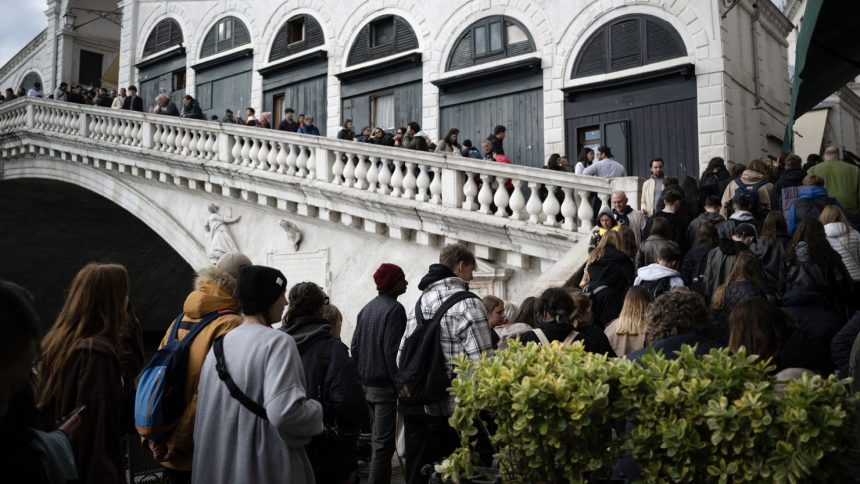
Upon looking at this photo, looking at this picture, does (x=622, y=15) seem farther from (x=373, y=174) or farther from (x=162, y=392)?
(x=162, y=392)

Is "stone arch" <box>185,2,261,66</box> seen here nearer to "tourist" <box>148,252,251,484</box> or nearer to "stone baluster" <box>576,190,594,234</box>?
"stone baluster" <box>576,190,594,234</box>

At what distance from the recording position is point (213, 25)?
21.4 m

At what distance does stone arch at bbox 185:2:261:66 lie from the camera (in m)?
20.3

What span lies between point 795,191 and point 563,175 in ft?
9.80

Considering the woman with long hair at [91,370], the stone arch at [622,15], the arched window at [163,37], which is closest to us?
the woman with long hair at [91,370]

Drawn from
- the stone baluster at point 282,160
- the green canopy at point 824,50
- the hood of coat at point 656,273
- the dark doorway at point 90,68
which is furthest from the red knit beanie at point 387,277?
the dark doorway at point 90,68

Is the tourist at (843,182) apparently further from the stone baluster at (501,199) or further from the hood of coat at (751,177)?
the stone baluster at (501,199)

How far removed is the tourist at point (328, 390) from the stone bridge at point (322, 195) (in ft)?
13.7

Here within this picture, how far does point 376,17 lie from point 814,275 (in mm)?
13866

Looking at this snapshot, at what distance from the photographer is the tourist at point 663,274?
6133 millimetres

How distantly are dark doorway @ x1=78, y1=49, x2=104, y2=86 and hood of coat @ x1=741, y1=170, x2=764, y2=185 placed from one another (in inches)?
1111

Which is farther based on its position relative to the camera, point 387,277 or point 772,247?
point 772,247

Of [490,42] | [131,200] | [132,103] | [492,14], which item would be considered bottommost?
[131,200]

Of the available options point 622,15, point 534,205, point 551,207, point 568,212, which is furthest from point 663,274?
point 622,15
